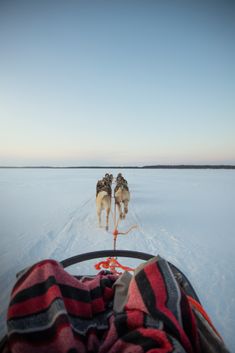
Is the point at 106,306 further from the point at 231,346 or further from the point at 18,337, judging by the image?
the point at 231,346

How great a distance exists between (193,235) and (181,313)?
146 inches

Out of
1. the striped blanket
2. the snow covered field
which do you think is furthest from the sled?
the snow covered field

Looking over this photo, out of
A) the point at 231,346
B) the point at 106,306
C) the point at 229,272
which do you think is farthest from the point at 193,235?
the point at 106,306

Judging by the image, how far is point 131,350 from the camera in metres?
0.70

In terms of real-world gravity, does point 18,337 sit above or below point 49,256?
above

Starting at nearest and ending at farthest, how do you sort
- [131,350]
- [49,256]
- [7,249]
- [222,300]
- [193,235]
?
[131,350] → [222,300] → [49,256] → [7,249] → [193,235]

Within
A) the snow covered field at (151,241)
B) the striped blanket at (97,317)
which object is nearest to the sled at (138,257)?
the striped blanket at (97,317)

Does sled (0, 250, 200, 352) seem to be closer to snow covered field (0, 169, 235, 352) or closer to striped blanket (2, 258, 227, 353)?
striped blanket (2, 258, 227, 353)

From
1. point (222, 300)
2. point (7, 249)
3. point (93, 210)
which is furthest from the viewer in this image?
point (93, 210)

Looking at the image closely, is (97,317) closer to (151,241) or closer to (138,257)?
(138,257)

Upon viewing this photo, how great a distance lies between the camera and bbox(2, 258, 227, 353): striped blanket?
2.40ft

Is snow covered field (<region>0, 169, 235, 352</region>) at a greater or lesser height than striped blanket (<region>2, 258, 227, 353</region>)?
lesser

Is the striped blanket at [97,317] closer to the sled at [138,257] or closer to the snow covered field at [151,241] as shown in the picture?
the sled at [138,257]

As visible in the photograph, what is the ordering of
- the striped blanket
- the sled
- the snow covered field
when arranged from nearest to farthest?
1. the striped blanket
2. the sled
3. the snow covered field
